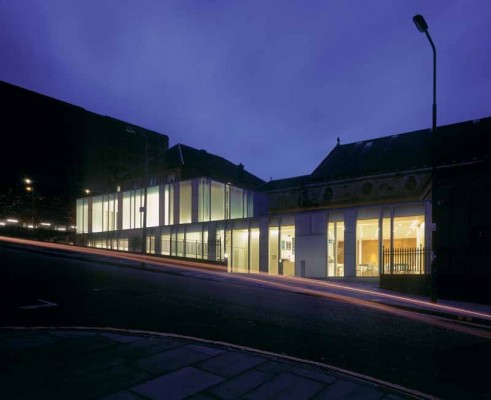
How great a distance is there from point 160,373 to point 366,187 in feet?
107

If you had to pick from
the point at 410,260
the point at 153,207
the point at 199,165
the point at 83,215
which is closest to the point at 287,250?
the point at 410,260

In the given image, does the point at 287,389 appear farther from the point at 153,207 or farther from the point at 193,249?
the point at 153,207

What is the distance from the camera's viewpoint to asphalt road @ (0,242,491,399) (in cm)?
630

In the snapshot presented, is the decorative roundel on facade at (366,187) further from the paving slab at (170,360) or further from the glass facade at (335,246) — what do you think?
the paving slab at (170,360)

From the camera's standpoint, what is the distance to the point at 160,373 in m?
5.39

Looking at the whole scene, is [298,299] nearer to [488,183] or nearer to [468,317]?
[468,317]

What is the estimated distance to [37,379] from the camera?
5.07 meters

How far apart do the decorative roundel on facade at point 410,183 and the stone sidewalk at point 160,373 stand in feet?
96.7

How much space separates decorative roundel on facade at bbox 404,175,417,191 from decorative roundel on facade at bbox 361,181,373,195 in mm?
3344

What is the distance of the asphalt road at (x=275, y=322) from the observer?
6297mm

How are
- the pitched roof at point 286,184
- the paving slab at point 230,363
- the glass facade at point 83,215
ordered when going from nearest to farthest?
the paving slab at point 230,363 < the pitched roof at point 286,184 < the glass facade at point 83,215

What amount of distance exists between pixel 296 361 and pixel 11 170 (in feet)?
277

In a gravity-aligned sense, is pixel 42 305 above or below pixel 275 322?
above

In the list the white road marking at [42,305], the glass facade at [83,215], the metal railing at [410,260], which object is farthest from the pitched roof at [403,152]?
the white road marking at [42,305]
